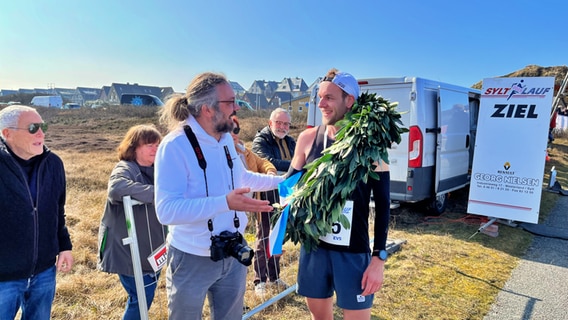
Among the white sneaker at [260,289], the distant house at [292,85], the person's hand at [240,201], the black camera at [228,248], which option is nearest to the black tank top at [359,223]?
the black camera at [228,248]

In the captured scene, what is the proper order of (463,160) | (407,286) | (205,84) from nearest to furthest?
(205,84) < (407,286) < (463,160)

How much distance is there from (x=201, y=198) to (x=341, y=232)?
87cm

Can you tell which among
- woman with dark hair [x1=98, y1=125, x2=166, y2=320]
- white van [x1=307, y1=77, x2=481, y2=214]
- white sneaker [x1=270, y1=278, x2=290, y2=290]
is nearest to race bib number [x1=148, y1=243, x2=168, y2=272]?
woman with dark hair [x1=98, y1=125, x2=166, y2=320]

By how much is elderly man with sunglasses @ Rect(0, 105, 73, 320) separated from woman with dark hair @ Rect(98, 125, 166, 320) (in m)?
0.33

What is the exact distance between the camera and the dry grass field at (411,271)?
3369 mm

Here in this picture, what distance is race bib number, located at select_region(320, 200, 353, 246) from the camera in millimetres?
2057

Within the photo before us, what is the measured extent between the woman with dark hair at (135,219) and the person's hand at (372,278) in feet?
5.11

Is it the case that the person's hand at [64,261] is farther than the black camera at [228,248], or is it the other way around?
the person's hand at [64,261]

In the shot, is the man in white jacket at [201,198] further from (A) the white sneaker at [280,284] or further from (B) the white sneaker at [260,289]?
(A) the white sneaker at [280,284]

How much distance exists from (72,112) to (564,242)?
31343 millimetres

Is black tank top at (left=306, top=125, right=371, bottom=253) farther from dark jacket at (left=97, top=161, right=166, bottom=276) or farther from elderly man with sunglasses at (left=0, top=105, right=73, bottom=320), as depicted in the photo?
elderly man with sunglasses at (left=0, top=105, right=73, bottom=320)

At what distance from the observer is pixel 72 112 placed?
27.8m

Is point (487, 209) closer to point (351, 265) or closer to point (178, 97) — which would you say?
point (351, 265)

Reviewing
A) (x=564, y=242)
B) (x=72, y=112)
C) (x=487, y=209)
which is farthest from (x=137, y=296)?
(x=72, y=112)
